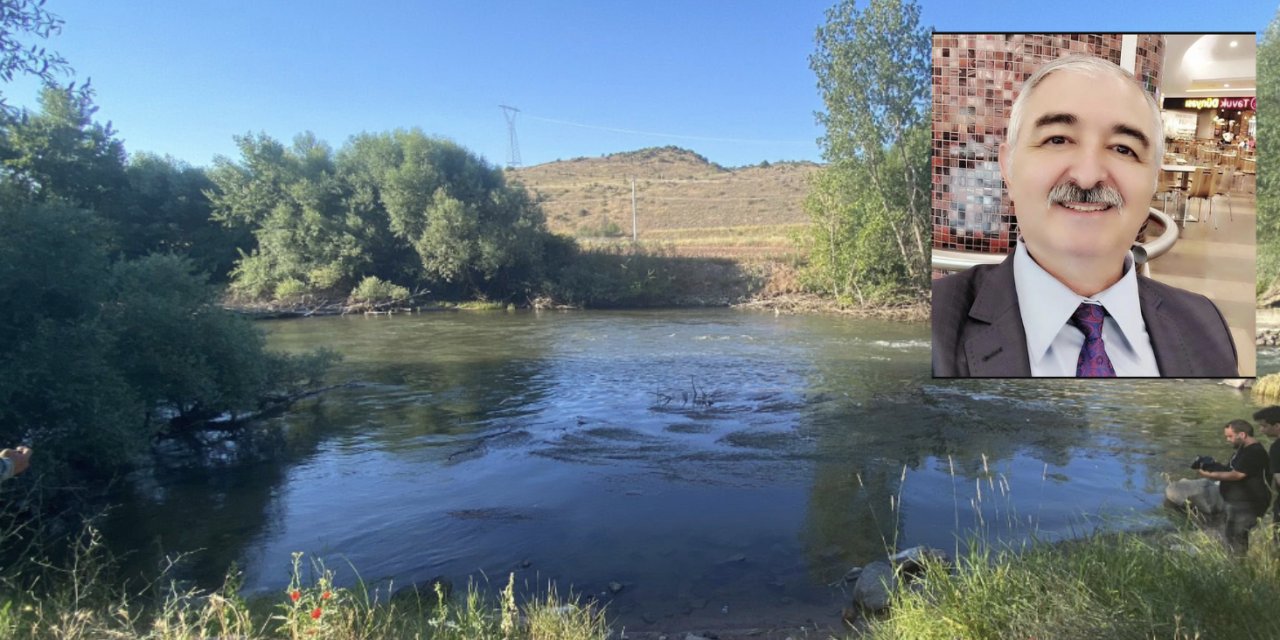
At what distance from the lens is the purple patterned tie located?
221 inches

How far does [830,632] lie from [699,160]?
93.7m

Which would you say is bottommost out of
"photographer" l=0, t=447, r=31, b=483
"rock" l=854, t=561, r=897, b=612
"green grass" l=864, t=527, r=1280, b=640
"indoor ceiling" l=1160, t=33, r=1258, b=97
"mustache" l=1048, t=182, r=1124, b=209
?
"rock" l=854, t=561, r=897, b=612

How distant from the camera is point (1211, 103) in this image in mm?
5941

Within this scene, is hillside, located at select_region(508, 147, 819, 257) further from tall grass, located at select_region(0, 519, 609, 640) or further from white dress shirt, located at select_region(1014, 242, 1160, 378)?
tall grass, located at select_region(0, 519, 609, 640)

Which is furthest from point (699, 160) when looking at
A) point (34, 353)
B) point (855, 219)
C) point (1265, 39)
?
point (34, 353)

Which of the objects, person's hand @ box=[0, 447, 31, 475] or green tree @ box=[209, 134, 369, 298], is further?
green tree @ box=[209, 134, 369, 298]

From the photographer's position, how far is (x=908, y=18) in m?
17.8

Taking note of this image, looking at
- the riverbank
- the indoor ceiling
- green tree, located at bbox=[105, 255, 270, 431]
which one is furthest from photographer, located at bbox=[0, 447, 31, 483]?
the riverbank

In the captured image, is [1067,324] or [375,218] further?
[375,218]

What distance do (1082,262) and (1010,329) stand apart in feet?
2.31

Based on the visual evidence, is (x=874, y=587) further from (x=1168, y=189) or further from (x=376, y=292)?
(x=376, y=292)

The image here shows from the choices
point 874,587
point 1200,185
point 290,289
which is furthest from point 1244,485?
point 290,289

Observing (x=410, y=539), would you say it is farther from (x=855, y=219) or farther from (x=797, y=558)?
(x=855, y=219)

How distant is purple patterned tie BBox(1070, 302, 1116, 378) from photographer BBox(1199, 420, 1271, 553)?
1.67m
